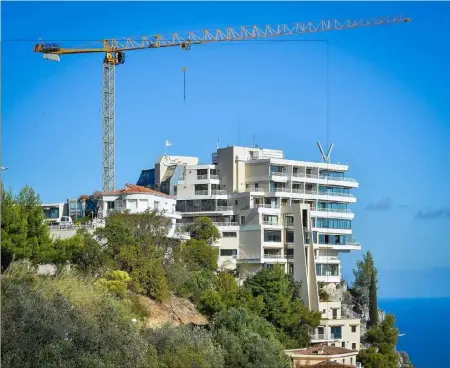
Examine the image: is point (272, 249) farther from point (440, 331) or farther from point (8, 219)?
point (440, 331)

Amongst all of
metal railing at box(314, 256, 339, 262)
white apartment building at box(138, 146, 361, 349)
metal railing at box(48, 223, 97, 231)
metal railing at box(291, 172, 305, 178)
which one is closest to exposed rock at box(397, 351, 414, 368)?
white apartment building at box(138, 146, 361, 349)

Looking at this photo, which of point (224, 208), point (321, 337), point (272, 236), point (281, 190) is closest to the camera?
point (321, 337)

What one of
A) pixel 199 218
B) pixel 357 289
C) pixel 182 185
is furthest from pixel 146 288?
pixel 357 289

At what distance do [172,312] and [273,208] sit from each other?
13722mm

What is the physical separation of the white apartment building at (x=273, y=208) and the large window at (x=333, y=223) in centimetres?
6

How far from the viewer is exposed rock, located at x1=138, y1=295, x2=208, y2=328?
5075cm

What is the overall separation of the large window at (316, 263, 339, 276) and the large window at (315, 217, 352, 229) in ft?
8.04

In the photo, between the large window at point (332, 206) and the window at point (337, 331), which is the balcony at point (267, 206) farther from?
the window at point (337, 331)

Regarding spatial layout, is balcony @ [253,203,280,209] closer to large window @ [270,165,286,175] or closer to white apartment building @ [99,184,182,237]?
large window @ [270,165,286,175]

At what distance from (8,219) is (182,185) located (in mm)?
21094

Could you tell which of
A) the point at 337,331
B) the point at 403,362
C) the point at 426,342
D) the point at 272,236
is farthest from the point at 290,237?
the point at 426,342

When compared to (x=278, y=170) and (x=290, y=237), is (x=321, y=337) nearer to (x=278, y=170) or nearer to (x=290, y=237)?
(x=290, y=237)

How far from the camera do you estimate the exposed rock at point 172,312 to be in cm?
5075

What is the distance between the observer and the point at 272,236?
64062mm
